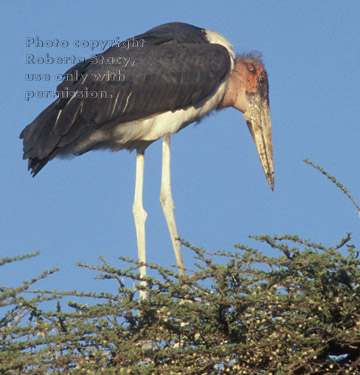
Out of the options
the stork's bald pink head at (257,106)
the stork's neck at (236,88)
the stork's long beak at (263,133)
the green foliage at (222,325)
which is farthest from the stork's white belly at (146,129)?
the green foliage at (222,325)

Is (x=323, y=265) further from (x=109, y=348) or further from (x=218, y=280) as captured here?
(x=109, y=348)

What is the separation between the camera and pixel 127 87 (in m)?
7.29

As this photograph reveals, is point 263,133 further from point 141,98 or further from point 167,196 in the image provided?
point 141,98

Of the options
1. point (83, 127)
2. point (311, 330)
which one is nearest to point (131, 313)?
point (311, 330)

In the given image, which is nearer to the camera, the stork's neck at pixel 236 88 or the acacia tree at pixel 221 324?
the acacia tree at pixel 221 324

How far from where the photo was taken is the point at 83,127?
6.99m

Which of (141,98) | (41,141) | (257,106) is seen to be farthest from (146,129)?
(257,106)

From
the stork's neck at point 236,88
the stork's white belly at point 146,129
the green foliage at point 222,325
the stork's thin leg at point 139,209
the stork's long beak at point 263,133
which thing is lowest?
the green foliage at point 222,325

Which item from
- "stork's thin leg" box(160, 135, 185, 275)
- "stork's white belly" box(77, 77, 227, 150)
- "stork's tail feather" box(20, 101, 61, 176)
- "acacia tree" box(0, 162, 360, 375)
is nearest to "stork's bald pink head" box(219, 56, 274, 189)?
"stork's white belly" box(77, 77, 227, 150)

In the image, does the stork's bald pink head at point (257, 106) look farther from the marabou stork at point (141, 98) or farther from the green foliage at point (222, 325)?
the green foliage at point (222, 325)

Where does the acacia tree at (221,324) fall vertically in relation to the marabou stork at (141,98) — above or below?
below

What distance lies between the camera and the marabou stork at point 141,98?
22.9 feet

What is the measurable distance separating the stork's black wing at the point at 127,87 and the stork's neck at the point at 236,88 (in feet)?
1.34

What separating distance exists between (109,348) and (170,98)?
331 cm
